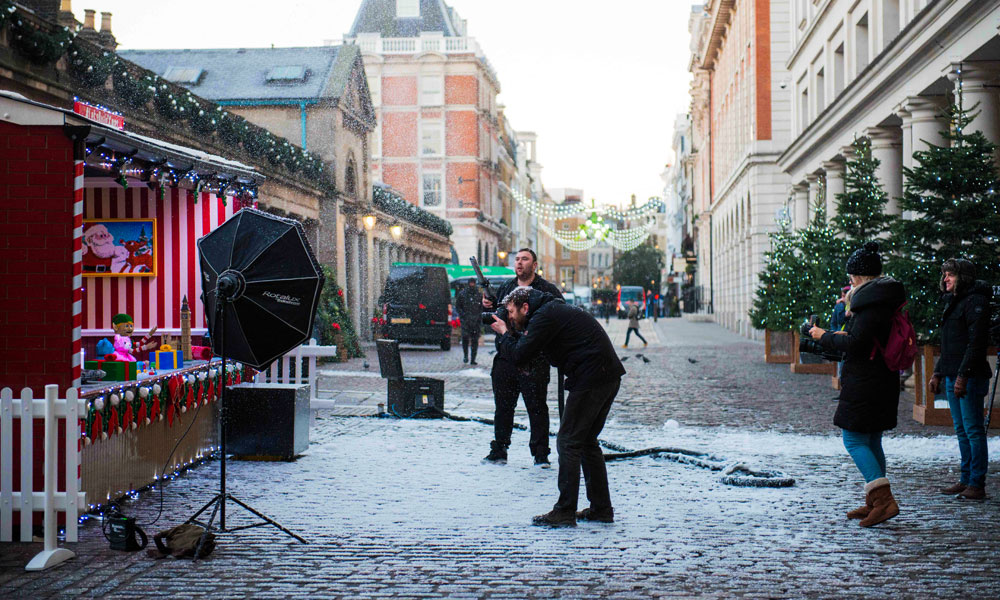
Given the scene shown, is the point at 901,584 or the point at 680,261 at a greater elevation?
the point at 680,261

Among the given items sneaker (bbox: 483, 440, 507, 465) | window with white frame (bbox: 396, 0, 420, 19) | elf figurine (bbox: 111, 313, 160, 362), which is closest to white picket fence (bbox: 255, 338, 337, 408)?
elf figurine (bbox: 111, 313, 160, 362)

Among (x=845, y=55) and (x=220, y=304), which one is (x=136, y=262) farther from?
(x=845, y=55)

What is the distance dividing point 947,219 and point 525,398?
21.2ft

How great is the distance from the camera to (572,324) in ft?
24.0

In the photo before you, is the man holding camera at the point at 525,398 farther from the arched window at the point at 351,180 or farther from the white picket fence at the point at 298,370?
the arched window at the point at 351,180

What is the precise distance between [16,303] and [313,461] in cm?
365

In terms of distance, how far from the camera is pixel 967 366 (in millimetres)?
8109

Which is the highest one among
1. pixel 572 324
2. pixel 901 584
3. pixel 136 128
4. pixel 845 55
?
pixel 845 55

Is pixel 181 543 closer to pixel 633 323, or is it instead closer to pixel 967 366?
pixel 967 366

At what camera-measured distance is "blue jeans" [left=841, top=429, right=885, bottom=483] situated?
709 cm

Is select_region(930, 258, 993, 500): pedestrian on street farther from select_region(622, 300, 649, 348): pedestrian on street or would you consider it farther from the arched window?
the arched window

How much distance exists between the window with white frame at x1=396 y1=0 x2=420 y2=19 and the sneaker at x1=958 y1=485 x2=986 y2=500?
65285 mm

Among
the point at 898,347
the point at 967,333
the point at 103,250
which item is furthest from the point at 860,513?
the point at 103,250

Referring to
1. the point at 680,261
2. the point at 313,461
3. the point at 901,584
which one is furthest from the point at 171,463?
the point at 680,261
